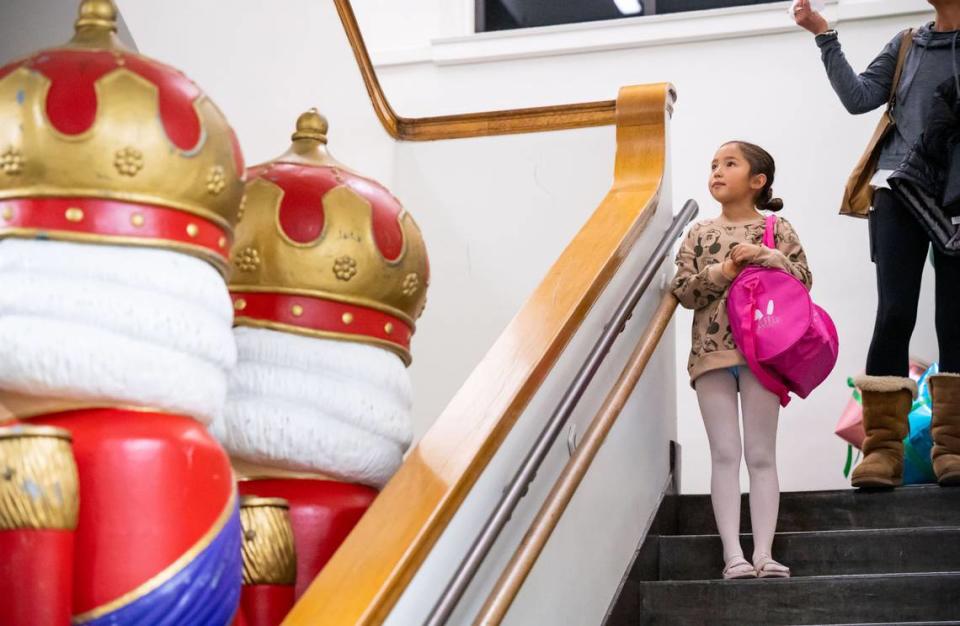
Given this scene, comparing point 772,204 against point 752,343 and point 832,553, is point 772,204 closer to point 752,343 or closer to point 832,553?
point 752,343

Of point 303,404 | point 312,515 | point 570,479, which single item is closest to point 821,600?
point 570,479

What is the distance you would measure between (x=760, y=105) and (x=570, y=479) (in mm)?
3809

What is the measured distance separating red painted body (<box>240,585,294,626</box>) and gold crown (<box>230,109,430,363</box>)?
18.0 inches

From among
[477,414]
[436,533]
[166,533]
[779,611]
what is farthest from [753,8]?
[166,533]

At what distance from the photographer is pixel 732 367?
4.47 meters

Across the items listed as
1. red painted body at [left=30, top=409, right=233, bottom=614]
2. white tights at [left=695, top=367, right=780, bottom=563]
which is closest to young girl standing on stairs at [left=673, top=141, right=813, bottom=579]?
white tights at [left=695, top=367, right=780, bottom=563]

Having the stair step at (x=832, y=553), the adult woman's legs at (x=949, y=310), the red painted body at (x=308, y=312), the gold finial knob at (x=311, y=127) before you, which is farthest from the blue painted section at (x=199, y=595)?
the adult woman's legs at (x=949, y=310)

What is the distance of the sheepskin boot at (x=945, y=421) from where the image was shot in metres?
4.72

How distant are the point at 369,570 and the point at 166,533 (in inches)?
18.0

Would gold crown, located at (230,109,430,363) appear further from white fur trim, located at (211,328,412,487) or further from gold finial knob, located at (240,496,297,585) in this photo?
gold finial knob, located at (240,496,297,585)

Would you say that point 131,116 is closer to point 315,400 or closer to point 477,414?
point 315,400

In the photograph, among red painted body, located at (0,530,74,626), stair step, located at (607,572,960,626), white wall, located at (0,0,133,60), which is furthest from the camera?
white wall, located at (0,0,133,60)

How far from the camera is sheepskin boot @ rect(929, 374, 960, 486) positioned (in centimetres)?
472

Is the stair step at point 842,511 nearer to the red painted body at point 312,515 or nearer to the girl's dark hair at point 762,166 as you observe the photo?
the girl's dark hair at point 762,166
